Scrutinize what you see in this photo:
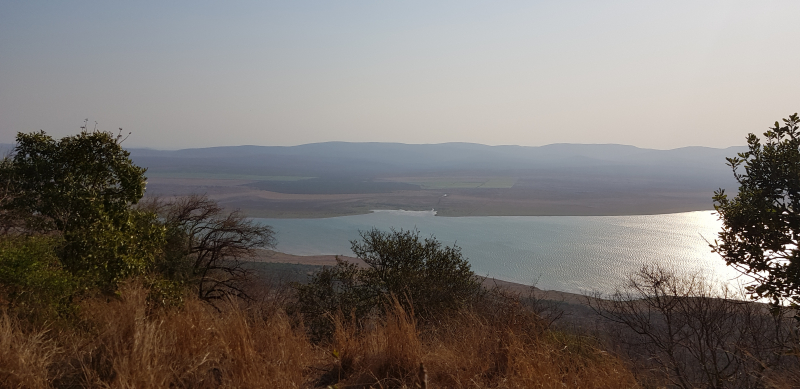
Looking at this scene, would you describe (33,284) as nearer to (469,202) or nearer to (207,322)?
(207,322)

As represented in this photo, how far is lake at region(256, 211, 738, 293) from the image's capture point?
112ft

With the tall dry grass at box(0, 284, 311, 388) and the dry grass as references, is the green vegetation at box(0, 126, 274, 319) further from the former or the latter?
the tall dry grass at box(0, 284, 311, 388)

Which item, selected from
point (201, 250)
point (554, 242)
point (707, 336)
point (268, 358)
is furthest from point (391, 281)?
point (554, 242)

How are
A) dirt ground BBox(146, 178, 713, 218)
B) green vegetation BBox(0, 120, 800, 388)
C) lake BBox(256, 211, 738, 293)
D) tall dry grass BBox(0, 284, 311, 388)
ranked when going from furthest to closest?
dirt ground BBox(146, 178, 713, 218) → lake BBox(256, 211, 738, 293) → green vegetation BBox(0, 120, 800, 388) → tall dry grass BBox(0, 284, 311, 388)

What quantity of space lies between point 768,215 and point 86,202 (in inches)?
375

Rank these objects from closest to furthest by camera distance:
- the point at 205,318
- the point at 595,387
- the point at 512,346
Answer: the point at 595,387
the point at 512,346
the point at 205,318

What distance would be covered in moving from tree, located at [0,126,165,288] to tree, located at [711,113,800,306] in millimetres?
8638

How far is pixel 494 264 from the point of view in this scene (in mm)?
36875

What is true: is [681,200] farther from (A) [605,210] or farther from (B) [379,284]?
(B) [379,284]

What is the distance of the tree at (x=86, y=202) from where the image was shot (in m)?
6.67

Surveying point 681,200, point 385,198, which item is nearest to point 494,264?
point 385,198

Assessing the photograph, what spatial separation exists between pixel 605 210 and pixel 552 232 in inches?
995

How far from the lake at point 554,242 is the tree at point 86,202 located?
21.7 m

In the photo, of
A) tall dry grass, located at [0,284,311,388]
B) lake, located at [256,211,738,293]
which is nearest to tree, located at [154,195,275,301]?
tall dry grass, located at [0,284,311,388]
